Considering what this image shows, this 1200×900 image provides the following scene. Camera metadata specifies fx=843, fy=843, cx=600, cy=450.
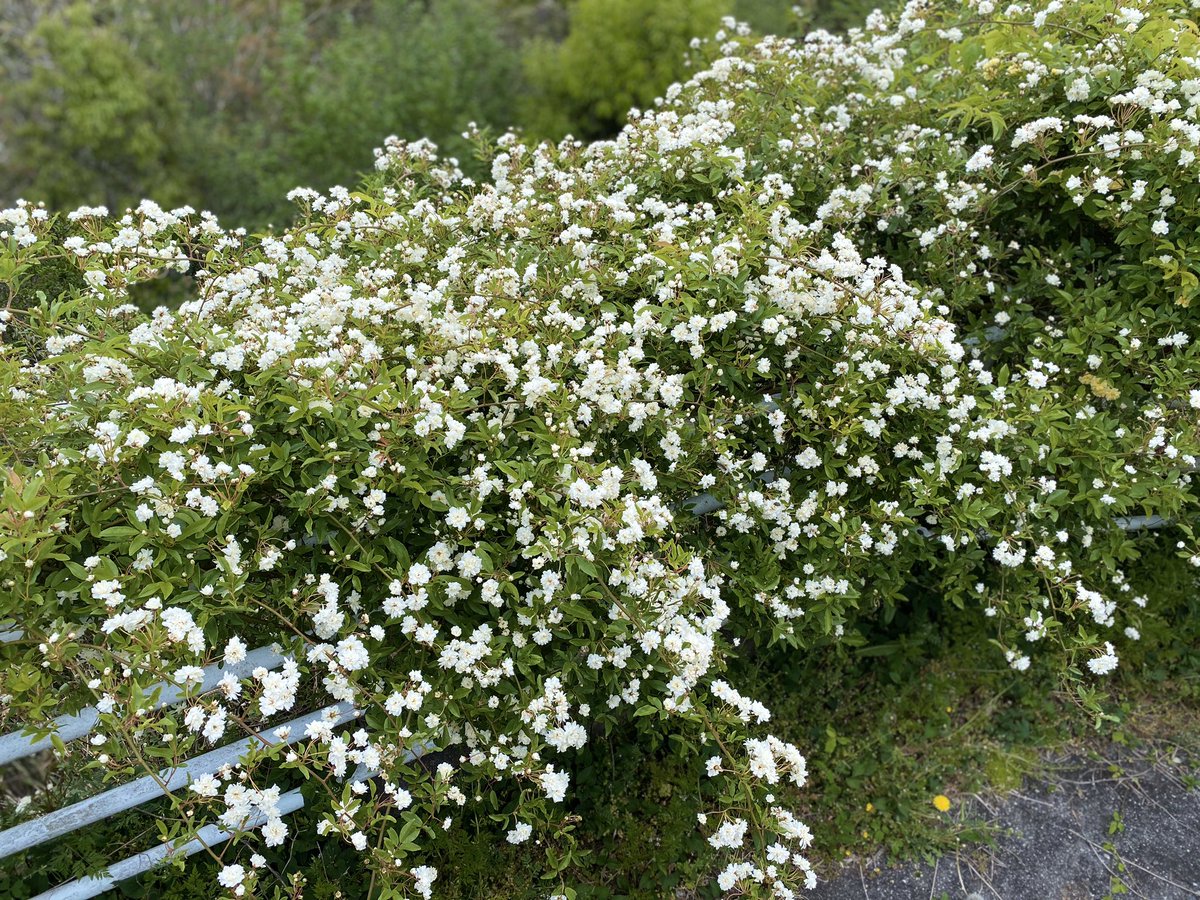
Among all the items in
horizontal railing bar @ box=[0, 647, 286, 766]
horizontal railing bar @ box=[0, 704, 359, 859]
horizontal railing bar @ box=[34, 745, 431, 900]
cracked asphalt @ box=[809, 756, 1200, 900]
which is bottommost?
cracked asphalt @ box=[809, 756, 1200, 900]

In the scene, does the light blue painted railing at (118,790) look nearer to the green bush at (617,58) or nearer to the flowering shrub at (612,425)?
the flowering shrub at (612,425)

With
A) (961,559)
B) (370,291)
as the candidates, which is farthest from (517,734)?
(961,559)

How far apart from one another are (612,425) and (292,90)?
729 cm

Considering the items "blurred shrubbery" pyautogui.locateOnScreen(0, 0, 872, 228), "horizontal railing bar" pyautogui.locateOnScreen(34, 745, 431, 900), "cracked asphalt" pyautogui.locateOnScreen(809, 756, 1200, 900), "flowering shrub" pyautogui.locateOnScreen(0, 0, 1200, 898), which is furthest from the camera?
"blurred shrubbery" pyautogui.locateOnScreen(0, 0, 872, 228)

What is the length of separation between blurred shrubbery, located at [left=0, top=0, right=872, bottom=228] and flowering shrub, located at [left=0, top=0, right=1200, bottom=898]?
4135 millimetres

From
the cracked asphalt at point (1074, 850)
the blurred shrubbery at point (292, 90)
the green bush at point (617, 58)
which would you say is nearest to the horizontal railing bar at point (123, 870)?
the cracked asphalt at point (1074, 850)

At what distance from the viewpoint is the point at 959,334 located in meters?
3.28

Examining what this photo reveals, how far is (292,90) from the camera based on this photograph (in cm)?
814

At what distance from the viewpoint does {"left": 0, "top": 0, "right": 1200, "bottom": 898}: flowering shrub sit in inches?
78.9

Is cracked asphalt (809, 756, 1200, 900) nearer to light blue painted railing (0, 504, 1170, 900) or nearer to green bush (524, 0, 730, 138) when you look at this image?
light blue painted railing (0, 504, 1170, 900)

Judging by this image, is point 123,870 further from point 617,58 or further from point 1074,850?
point 617,58

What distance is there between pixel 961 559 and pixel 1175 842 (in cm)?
135

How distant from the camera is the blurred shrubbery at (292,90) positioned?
23.8ft

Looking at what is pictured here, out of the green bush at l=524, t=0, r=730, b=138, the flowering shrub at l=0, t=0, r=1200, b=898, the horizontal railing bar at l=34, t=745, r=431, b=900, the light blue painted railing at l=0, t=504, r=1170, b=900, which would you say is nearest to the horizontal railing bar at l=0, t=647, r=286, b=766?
the light blue painted railing at l=0, t=504, r=1170, b=900
